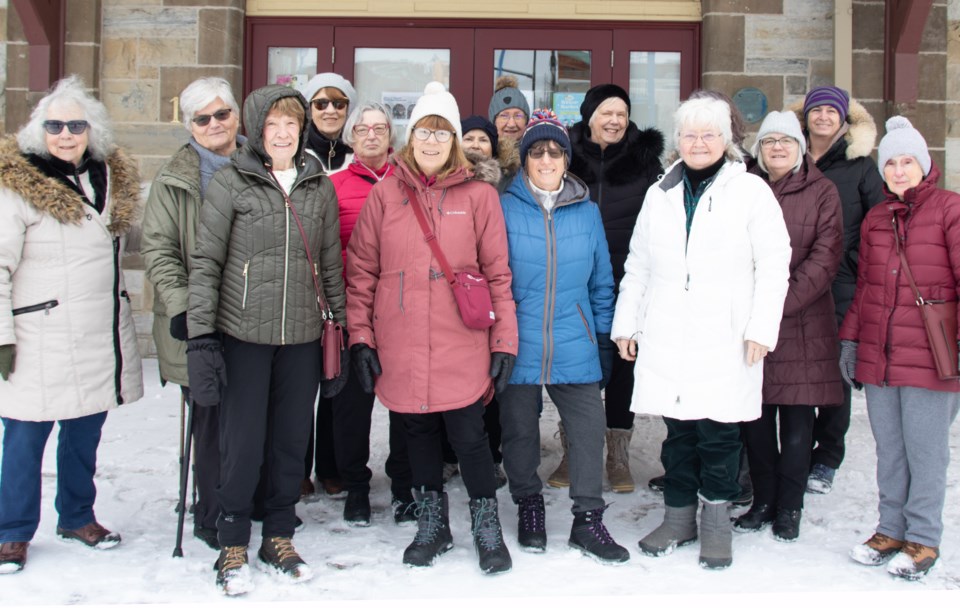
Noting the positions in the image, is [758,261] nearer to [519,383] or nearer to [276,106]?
[519,383]

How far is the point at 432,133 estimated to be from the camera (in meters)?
3.24

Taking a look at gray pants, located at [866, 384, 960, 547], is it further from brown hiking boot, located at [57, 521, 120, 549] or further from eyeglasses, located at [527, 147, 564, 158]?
brown hiking boot, located at [57, 521, 120, 549]

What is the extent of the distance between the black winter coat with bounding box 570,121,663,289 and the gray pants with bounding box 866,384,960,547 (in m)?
1.18

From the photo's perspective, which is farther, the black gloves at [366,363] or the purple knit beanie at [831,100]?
the purple knit beanie at [831,100]

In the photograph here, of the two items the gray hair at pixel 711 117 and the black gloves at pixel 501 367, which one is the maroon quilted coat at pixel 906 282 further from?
the black gloves at pixel 501 367

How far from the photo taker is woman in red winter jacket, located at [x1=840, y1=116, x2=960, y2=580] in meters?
3.08

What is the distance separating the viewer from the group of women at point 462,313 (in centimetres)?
306

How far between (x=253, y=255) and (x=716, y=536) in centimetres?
193

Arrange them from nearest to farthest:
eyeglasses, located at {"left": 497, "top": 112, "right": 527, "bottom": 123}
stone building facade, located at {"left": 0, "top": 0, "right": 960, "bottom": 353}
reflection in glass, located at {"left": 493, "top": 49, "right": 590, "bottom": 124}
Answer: eyeglasses, located at {"left": 497, "top": 112, "right": 527, "bottom": 123}, stone building facade, located at {"left": 0, "top": 0, "right": 960, "bottom": 353}, reflection in glass, located at {"left": 493, "top": 49, "right": 590, "bottom": 124}

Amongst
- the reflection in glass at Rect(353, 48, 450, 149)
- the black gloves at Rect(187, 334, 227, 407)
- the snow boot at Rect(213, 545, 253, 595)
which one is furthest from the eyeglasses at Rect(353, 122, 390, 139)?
the reflection in glass at Rect(353, 48, 450, 149)

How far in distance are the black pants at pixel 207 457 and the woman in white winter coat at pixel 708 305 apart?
157cm

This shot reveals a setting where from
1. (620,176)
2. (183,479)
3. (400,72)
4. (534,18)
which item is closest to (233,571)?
(183,479)

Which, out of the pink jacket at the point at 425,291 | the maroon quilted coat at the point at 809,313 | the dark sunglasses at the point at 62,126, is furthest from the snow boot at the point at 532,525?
the dark sunglasses at the point at 62,126

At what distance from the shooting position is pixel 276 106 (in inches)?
121
